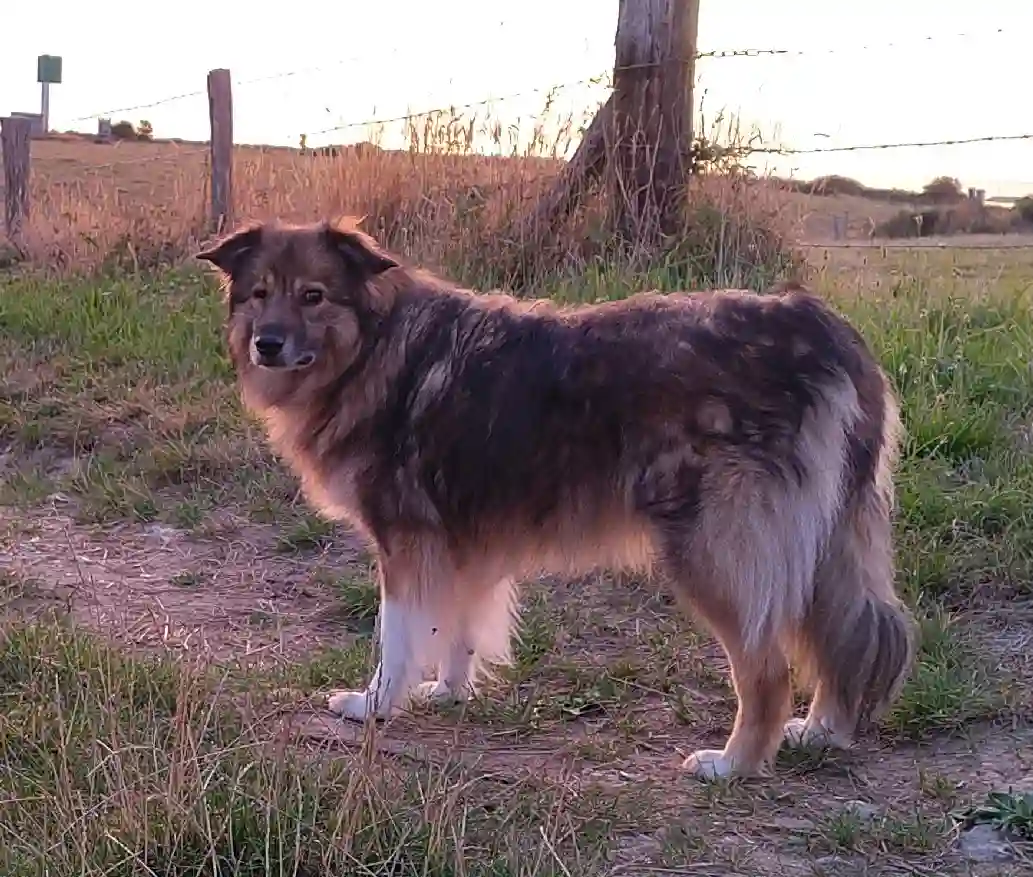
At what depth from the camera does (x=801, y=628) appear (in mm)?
3598

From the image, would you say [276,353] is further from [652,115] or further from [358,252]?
[652,115]

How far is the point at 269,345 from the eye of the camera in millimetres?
4039

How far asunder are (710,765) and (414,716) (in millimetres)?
1018

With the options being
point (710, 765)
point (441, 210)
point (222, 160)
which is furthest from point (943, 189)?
point (222, 160)

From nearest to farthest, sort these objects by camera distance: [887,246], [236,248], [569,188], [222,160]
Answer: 1. [236,248]
2. [887,246]
3. [569,188]
4. [222,160]

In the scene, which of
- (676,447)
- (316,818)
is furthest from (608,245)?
(316,818)

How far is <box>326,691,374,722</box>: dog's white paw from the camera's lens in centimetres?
389

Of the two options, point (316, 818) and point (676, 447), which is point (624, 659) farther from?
point (316, 818)

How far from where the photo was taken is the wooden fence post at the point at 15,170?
422 inches

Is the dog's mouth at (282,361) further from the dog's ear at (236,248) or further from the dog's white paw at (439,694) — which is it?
the dog's white paw at (439,694)

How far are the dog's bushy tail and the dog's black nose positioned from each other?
183 centimetres

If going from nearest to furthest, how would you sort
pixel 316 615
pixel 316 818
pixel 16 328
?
pixel 316 818 → pixel 316 615 → pixel 16 328

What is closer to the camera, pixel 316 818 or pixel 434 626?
pixel 316 818

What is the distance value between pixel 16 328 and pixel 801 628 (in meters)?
6.31
